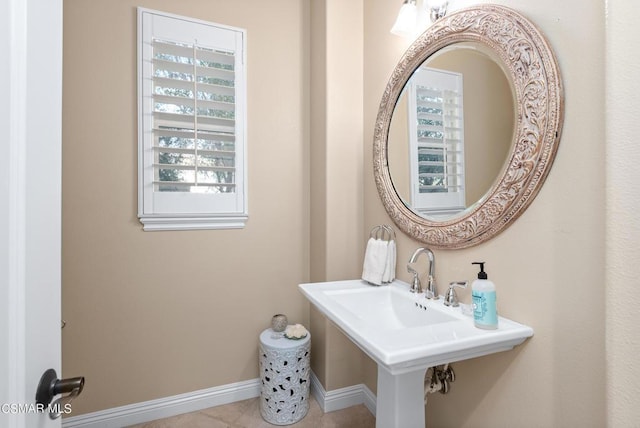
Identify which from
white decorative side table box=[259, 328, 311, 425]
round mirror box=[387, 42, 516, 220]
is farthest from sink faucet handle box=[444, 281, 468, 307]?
white decorative side table box=[259, 328, 311, 425]

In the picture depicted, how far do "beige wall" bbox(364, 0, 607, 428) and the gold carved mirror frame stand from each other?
0.09 ft

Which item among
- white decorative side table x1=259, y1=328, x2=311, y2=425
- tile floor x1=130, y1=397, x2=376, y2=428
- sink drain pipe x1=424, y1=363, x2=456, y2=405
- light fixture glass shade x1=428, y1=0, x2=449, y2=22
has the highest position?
light fixture glass shade x1=428, y1=0, x2=449, y2=22

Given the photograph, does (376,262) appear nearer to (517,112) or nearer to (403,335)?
(403,335)

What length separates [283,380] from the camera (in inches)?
66.1

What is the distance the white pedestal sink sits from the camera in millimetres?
836

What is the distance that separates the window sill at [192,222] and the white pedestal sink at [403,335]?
0.70 metres

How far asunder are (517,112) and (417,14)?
0.76 metres

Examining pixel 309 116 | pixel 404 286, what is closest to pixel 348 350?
pixel 404 286

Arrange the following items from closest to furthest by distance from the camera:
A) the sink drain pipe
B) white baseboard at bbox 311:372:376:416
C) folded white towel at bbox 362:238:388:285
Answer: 1. the sink drain pipe
2. folded white towel at bbox 362:238:388:285
3. white baseboard at bbox 311:372:376:416

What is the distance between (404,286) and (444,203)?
464mm

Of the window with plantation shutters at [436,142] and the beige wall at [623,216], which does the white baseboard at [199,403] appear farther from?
the beige wall at [623,216]

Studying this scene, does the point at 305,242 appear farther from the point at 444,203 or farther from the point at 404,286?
the point at 444,203

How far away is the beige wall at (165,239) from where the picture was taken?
1598 millimetres

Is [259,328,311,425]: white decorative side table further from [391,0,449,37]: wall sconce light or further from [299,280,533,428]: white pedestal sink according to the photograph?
[391,0,449,37]: wall sconce light
